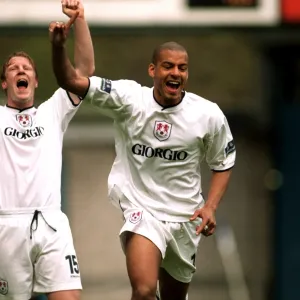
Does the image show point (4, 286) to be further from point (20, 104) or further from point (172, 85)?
point (172, 85)

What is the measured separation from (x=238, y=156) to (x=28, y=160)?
7.86 m

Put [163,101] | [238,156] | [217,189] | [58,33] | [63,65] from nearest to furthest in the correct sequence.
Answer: [58,33] → [63,65] → [163,101] → [217,189] → [238,156]

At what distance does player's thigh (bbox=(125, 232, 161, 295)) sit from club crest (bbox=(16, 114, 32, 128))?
3.13ft

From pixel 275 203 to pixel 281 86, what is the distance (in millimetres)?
1325

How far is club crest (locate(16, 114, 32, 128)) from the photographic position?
985cm

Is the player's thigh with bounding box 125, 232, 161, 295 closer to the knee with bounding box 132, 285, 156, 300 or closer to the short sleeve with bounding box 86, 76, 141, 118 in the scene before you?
the knee with bounding box 132, 285, 156, 300

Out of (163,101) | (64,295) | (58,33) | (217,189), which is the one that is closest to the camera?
(58,33)

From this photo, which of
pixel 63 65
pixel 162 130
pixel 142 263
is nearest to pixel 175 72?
pixel 162 130

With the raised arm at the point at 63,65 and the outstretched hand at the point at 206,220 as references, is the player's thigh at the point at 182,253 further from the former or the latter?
the raised arm at the point at 63,65

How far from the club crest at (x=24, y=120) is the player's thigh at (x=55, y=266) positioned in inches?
24.7

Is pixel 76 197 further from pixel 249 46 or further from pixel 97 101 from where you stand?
pixel 97 101

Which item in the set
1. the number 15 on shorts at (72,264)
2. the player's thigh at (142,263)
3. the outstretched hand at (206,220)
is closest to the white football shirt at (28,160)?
the number 15 on shorts at (72,264)

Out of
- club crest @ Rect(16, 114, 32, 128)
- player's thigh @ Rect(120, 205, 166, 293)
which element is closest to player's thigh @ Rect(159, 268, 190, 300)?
player's thigh @ Rect(120, 205, 166, 293)

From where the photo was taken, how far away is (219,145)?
33.2 feet
